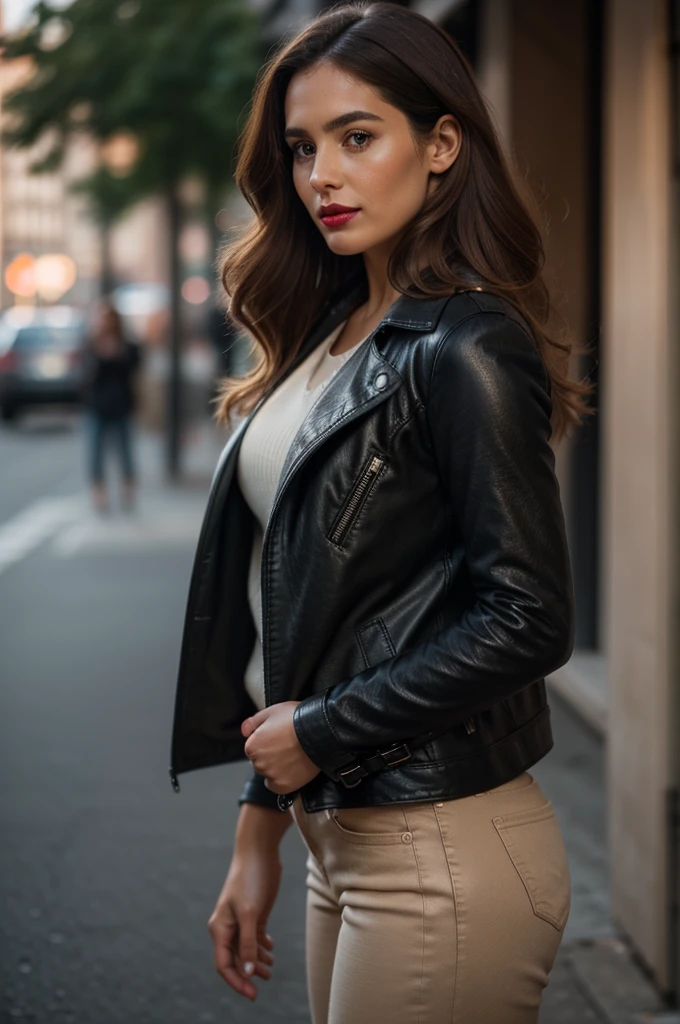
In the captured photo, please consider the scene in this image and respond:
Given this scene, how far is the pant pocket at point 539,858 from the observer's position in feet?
6.14

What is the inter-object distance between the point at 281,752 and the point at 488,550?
0.37 meters

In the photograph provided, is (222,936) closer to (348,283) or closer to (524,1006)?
(524,1006)

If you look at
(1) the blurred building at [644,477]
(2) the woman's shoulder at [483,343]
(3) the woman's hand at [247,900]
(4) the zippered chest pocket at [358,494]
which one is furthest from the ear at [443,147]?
(1) the blurred building at [644,477]

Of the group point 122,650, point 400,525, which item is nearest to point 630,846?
point 400,525

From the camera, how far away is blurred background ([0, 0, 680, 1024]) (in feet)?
12.3

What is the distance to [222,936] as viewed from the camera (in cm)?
222

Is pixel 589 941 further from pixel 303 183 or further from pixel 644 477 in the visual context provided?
pixel 303 183

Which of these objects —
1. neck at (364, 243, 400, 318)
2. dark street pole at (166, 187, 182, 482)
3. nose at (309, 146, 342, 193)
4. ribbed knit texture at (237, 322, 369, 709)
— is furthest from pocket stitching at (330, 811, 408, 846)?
dark street pole at (166, 187, 182, 482)

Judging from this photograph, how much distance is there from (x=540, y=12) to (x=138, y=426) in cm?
1951

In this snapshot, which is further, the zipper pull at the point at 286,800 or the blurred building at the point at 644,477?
the blurred building at the point at 644,477

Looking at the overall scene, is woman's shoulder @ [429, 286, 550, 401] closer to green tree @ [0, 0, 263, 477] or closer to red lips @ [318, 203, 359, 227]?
red lips @ [318, 203, 359, 227]

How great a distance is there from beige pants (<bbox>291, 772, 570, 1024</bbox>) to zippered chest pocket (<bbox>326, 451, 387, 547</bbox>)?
0.35 metres

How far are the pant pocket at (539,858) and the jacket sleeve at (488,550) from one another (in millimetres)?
199

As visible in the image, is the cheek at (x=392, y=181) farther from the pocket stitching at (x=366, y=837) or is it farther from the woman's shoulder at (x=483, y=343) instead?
the pocket stitching at (x=366, y=837)
